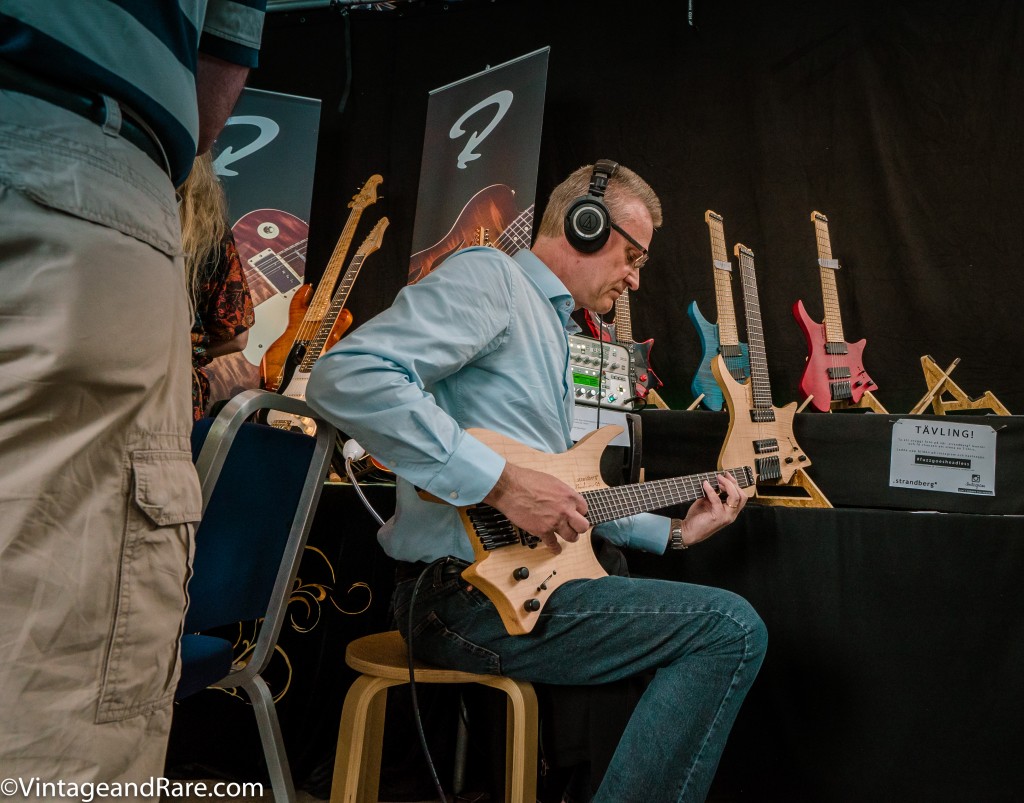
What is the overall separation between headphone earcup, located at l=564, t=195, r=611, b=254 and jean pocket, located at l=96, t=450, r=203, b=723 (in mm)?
1225

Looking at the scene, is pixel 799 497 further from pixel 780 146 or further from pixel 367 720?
pixel 780 146

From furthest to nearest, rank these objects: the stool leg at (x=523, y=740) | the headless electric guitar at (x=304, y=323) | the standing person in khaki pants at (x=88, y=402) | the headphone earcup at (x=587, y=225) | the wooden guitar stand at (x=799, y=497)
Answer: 1. the headless electric guitar at (x=304, y=323)
2. the wooden guitar stand at (x=799, y=497)
3. the headphone earcup at (x=587, y=225)
4. the stool leg at (x=523, y=740)
5. the standing person in khaki pants at (x=88, y=402)

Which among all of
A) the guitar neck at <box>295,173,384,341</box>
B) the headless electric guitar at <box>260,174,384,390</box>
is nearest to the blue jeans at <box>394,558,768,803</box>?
the headless electric guitar at <box>260,174,384,390</box>

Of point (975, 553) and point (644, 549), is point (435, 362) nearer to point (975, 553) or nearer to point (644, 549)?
point (644, 549)

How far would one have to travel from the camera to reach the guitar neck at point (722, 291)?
2.48m

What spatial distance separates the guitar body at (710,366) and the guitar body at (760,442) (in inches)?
12.1

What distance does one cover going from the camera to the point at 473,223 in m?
3.11

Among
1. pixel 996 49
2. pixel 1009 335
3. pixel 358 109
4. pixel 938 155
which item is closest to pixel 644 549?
pixel 1009 335

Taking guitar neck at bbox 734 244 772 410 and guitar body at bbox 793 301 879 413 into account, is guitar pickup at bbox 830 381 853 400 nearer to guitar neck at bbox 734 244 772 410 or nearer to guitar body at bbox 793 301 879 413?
guitar body at bbox 793 301 879 413

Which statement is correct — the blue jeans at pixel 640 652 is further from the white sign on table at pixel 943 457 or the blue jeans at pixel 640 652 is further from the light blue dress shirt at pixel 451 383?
the white sign on table at pixel 943 457

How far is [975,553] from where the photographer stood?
72.4 inches

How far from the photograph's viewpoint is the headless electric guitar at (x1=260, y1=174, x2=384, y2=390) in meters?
3.13

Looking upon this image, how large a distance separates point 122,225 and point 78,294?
0.24 feet

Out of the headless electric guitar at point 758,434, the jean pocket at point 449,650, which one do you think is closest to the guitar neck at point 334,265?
the headless electric guitar at point 758,434
